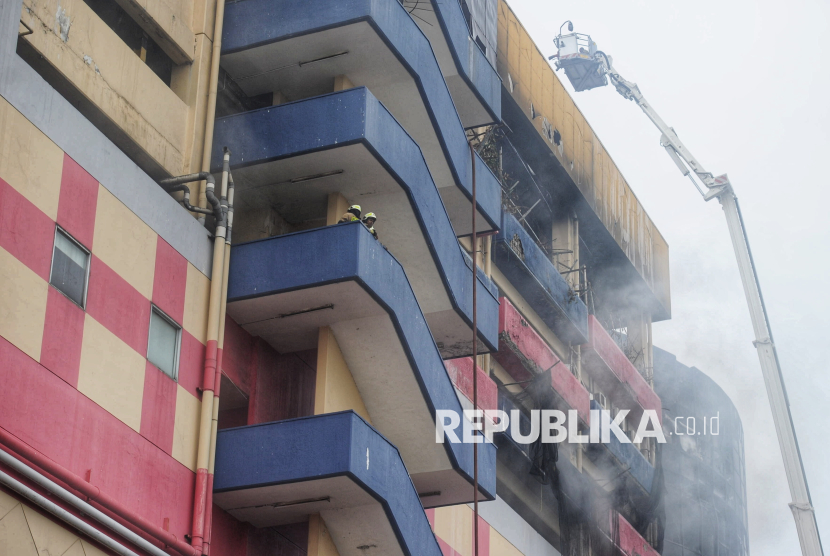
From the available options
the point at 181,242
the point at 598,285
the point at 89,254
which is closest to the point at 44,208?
the point at 89,254

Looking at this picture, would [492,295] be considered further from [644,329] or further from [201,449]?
[644,329]

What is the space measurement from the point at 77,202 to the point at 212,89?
4872 mm

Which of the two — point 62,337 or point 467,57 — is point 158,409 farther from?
point 467,57

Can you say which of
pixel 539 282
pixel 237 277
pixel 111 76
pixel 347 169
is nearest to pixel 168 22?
pixel 111 76

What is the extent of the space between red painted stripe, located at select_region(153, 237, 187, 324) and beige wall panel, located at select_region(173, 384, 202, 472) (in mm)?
1115

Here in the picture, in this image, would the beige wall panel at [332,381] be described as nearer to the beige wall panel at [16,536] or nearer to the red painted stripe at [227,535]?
the red painted stripe at [227,535]

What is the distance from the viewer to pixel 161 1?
59.8ft

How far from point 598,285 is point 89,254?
108ft

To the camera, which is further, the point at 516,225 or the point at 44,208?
the point at 516,225

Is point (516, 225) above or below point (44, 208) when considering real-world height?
above

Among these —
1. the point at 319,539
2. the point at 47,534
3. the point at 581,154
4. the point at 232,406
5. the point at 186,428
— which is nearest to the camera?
the point at 47,534

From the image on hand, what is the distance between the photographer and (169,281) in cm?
1648

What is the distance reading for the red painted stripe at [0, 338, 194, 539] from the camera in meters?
13.0

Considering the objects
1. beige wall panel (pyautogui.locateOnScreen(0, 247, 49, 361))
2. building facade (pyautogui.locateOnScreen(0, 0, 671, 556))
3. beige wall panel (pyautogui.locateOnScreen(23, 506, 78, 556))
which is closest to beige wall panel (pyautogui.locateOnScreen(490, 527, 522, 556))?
building facade (pyautogui.locateOnScreen(0, 0, 671, 556))
